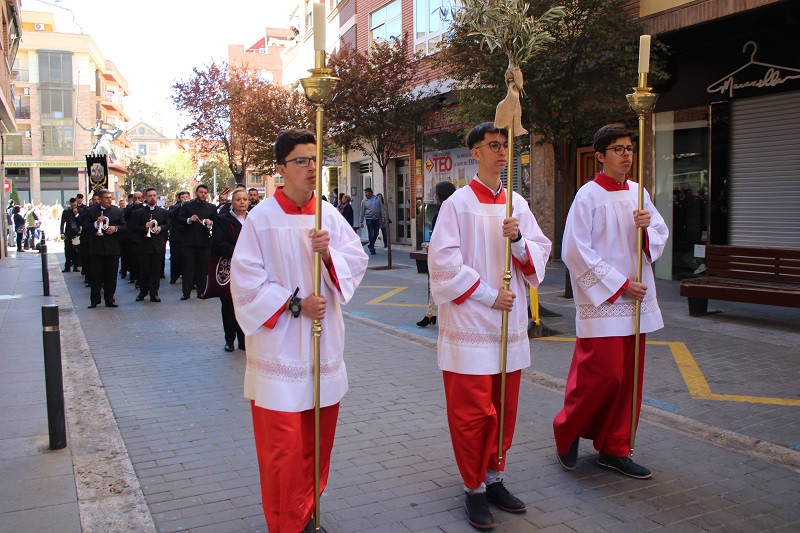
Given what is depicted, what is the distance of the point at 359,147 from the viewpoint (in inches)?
740

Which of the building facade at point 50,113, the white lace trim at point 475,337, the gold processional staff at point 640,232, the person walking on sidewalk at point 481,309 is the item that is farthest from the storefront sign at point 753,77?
the building facade at point 50,113

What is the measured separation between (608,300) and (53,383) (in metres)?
3.87

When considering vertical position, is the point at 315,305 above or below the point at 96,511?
above

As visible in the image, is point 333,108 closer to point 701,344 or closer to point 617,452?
point 701,344

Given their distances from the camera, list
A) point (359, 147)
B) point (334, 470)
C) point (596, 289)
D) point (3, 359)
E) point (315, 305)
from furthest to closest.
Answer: point (359, 147) < point (3, 359) < point (334, 470) < point (596, 289) < point (315, 305)

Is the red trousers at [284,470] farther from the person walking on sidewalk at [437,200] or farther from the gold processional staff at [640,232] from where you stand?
the person walking on sidewalk at [437,200]

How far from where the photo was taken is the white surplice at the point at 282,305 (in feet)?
11.4

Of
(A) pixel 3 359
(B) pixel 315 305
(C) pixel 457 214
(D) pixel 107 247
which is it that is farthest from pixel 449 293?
(D) pixel 107 247

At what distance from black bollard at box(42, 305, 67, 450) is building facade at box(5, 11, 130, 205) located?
5970 cm

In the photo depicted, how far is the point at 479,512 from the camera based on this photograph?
389 centimetres

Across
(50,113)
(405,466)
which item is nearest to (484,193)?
(405,466)

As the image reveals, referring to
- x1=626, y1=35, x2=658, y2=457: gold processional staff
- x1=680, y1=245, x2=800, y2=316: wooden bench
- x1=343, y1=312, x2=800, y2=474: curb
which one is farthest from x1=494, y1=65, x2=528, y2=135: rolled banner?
x1=680, y1=245, x2=800, y2=316: wooden bench

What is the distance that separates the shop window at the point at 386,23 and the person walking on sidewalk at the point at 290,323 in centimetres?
1986

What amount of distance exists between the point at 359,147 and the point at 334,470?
14.7m
